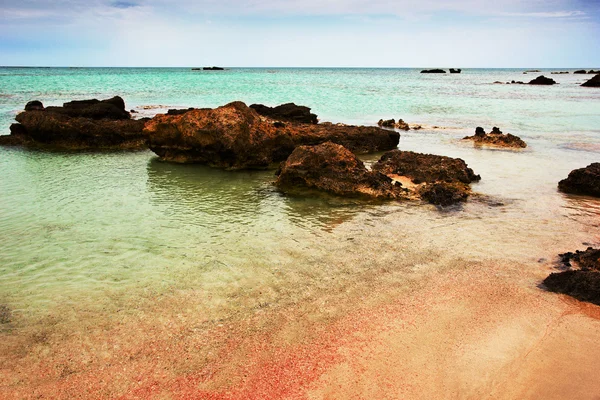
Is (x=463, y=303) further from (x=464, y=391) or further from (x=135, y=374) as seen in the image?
(x=135, y=374)

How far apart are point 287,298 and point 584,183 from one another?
850cm

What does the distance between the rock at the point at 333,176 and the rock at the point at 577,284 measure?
14.0 ft

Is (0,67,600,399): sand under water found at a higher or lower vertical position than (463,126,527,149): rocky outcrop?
lower

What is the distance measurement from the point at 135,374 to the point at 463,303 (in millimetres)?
3742

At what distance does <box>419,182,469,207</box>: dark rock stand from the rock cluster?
340 cm

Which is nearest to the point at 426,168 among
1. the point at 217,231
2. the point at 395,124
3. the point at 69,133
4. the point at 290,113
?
the point at 217,231

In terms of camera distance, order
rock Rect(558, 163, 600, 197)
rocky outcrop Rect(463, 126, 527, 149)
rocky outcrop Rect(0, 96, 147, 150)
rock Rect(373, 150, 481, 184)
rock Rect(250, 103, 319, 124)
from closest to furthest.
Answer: rock Rect(558, 163, 600, 197) → rock Rect(373, 150, 481, 184) → rocky outcrop Rect(0, 96, 147, 150) → rocky outcrop Rect(463, 126, 527, 149) → rock Rect(250, 103, 319, 124)

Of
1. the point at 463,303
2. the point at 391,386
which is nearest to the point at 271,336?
the point at 391,386

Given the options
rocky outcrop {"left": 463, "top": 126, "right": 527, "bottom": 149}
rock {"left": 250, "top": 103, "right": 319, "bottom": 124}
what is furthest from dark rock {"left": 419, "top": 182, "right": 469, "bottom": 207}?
rock {"left": 250, "top": 103, "right": 319, "bottom": 124}

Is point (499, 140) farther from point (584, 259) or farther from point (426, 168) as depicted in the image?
point (584, 259)

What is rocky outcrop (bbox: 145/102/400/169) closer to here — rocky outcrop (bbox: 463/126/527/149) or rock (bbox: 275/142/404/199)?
rock (bbox: 275/142/404/199)

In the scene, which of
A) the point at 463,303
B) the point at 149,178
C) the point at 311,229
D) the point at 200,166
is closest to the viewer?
the point at 463,303

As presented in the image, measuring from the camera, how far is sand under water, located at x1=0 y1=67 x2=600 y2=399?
383 centimetres

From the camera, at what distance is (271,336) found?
174 inches
